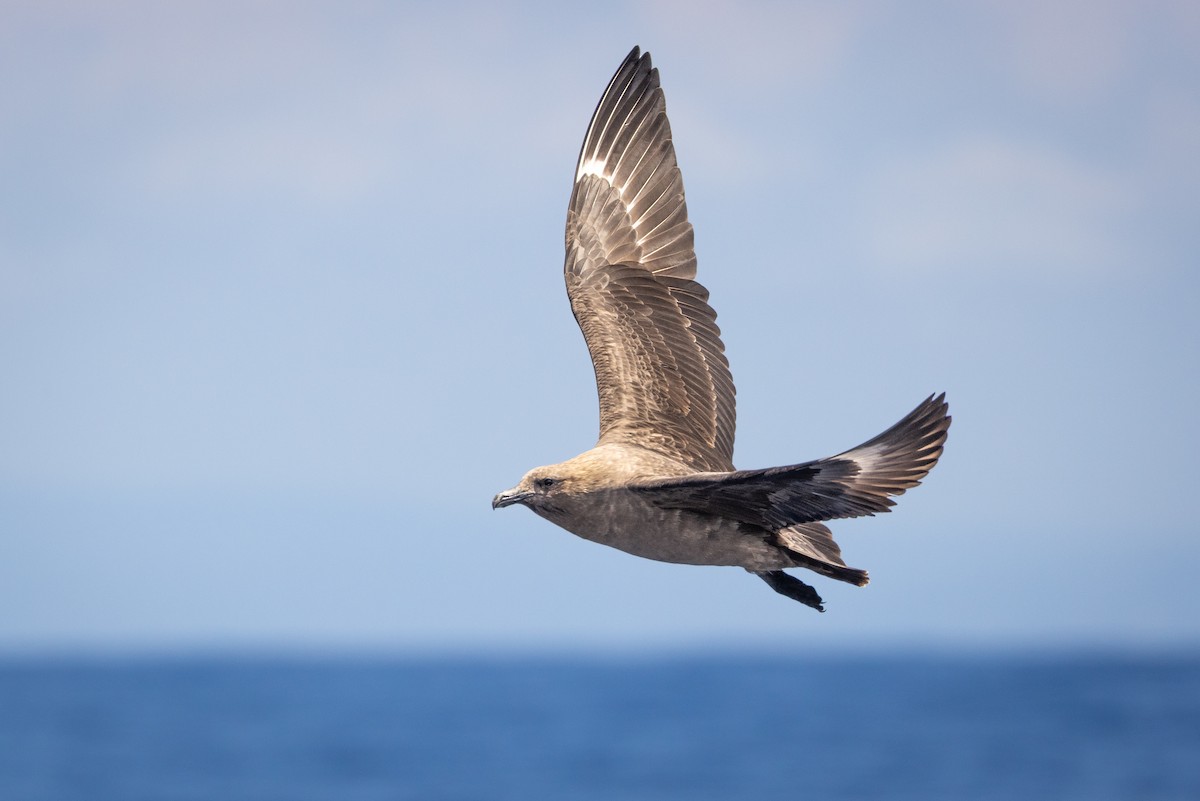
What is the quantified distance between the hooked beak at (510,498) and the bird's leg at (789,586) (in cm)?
156

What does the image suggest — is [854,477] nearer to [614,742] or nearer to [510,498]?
[510,498]

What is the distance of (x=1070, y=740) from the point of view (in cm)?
8875

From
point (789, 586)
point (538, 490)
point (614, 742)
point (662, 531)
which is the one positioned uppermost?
point (614, 742)

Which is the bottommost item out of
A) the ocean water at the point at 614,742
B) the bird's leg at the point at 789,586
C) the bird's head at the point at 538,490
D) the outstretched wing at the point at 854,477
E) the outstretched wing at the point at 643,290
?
the bird's leg at the point at 789,586

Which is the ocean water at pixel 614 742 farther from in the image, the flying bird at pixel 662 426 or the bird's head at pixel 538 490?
the bird's head at pixel 538 490

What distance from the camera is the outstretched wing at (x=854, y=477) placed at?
31.1 feet

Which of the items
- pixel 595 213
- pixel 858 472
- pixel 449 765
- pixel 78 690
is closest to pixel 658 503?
pixel 858 472

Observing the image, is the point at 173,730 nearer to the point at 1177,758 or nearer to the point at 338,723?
the point at 338,723

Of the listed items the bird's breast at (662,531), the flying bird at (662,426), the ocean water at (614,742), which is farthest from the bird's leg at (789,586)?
the ocean water at (614,742)

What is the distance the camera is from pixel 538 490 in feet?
35.5

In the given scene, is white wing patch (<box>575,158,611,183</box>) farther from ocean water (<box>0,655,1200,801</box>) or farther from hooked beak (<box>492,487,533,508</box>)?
ocean water (<box>0,655,1200,801</box>)

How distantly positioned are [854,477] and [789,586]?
75.8 inches

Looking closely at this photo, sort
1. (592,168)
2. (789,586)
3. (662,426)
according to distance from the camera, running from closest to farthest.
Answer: (789,586) < (662,426) < (592,168)

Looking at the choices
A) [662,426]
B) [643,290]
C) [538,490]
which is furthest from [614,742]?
[538,490]
